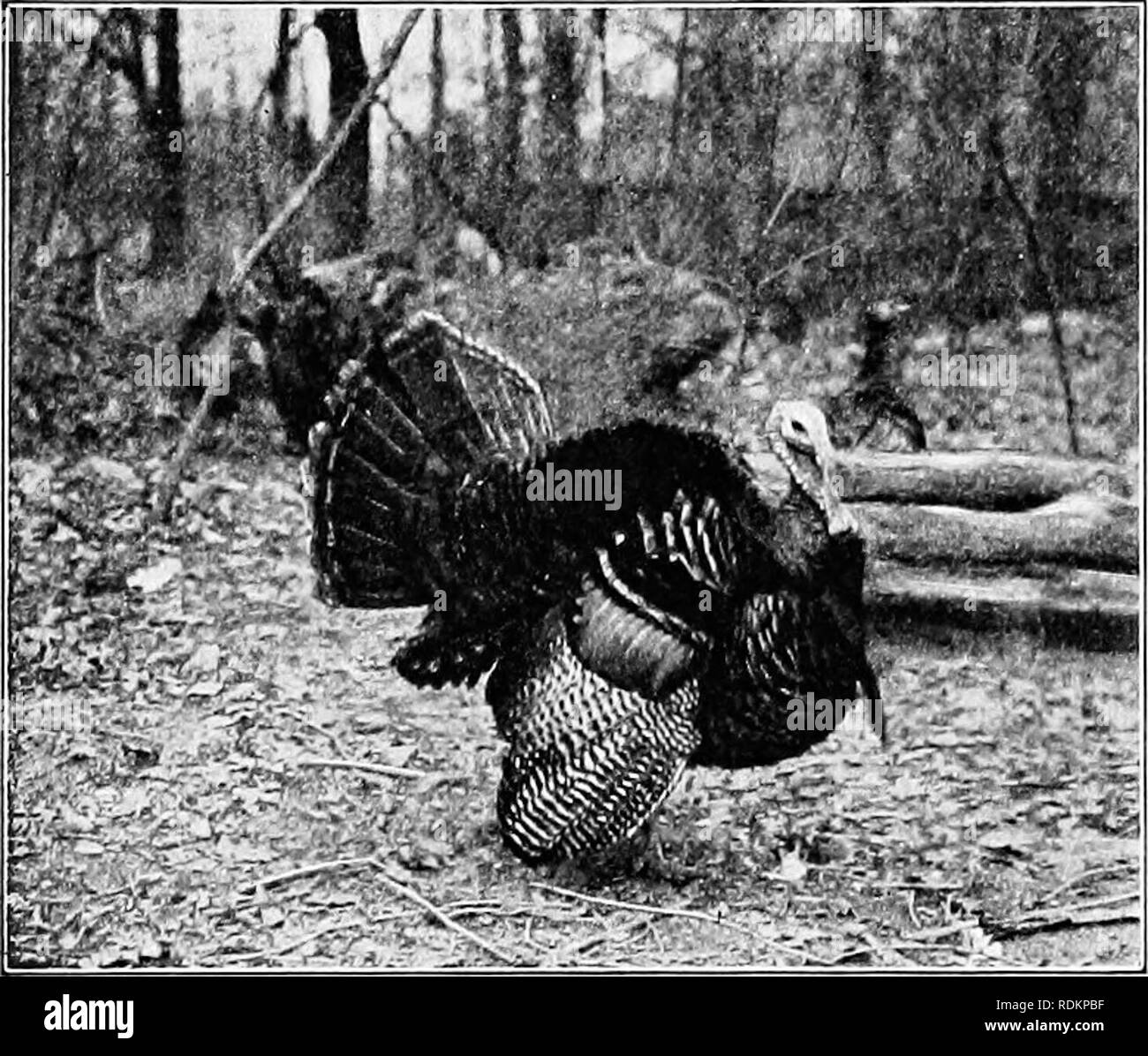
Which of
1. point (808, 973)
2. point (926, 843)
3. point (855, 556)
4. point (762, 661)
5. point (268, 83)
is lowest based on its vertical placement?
point (808, 973)

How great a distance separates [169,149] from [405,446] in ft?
4.41

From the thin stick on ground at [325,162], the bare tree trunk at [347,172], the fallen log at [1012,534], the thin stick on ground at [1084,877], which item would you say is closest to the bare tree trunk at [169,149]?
the thin stick on ground at [325,162]

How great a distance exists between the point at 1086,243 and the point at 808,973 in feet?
8.84

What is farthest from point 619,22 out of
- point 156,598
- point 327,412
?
point 156,598

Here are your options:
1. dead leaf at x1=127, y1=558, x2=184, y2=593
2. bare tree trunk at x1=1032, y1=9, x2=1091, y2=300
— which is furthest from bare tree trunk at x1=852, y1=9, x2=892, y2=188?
dead leaf at x1=127, y1=558, x2=184, y2=593

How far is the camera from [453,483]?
17.4 feet

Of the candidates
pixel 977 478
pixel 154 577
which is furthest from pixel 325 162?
pixel 977 478

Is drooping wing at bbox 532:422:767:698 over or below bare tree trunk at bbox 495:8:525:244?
below

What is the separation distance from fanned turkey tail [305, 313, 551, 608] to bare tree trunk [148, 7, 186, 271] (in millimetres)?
769

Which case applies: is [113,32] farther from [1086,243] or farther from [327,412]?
[1086,243]

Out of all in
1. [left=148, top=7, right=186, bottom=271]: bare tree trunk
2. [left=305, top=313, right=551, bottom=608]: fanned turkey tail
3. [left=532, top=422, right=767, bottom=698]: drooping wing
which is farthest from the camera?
[left=148, top=7, right=186, bottom=271]: bare tree trunk

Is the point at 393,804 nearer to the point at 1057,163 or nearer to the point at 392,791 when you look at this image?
the point at 392,791

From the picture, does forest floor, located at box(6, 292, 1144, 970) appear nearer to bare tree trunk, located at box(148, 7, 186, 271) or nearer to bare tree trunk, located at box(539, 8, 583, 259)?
bare tree trunk, located at box(148, 7, 186, 271)

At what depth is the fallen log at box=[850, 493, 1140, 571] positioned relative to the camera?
209 inches
